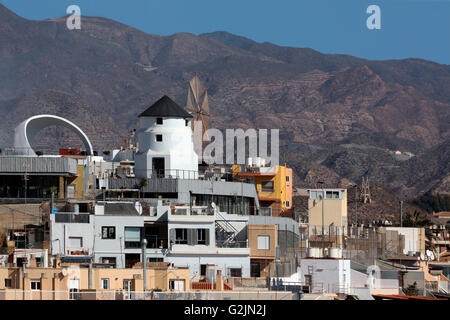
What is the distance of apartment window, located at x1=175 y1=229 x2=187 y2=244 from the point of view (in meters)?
55.5

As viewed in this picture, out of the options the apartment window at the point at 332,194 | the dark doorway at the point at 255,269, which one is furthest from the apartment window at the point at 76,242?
the apartment window at the point at 332,194

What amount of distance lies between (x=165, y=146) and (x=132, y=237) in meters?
11.8

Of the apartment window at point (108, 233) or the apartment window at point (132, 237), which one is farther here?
the apartment window at point (132, 237)

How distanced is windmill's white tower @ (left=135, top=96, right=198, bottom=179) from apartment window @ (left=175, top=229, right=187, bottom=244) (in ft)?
34.7

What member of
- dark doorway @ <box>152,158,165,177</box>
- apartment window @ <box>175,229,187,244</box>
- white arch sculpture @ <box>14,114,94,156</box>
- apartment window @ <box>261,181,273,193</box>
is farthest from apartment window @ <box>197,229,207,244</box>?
apartment window @ <box>261,181,273,193</box>

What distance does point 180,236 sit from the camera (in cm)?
5559

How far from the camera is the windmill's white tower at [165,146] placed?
66.1 metres

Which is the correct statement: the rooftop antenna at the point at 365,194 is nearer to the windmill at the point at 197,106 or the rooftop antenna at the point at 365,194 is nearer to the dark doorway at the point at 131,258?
the windmill at the point at 197,106

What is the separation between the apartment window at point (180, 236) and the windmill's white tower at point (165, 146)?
10574 millimetres

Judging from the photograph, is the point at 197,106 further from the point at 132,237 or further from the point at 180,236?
the point at 132,237

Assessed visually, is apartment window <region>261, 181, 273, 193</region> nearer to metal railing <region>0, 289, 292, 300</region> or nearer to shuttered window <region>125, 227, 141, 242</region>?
shuttered window <region>125, 227, 141, 242</region>

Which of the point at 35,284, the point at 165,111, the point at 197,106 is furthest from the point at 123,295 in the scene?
the point at 197,106
